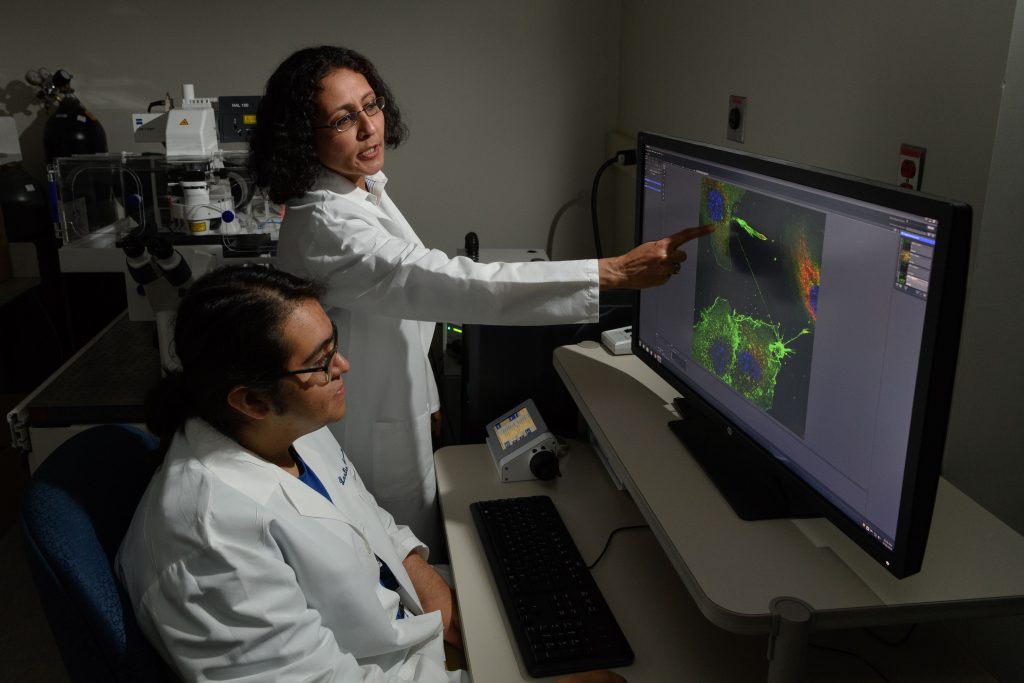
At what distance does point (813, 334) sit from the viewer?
105 cm

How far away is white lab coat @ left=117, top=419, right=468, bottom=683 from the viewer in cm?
100

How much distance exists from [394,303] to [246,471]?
0.46m

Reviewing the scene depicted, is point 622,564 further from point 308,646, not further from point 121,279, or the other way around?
point 121,279

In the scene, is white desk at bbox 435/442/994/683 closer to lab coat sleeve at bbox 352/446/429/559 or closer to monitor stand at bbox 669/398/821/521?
lab coat sleeve at bbox 352/446/429/559

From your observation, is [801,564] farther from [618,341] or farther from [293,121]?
[293,121]

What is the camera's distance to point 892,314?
2.96 ft

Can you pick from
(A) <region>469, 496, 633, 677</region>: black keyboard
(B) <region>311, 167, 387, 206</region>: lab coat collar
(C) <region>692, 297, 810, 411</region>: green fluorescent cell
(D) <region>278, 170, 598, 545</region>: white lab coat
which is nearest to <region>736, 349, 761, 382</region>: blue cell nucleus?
(C) <region>692, 297, 810, 411</region>: green fluorescent cell

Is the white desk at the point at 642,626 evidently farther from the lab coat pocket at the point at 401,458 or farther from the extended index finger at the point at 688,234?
the extended index finger at the point at 688,234

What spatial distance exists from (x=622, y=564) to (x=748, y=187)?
62 centimetres

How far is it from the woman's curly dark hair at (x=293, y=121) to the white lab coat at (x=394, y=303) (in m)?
0.04

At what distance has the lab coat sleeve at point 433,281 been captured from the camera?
142 cm

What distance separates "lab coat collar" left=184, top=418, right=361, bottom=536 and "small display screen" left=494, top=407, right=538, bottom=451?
0.54 metres

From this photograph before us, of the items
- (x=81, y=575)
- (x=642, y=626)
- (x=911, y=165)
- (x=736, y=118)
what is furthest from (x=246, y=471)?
(x=736, y=118)

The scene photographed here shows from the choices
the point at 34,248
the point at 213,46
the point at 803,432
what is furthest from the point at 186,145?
the point at 803,432
